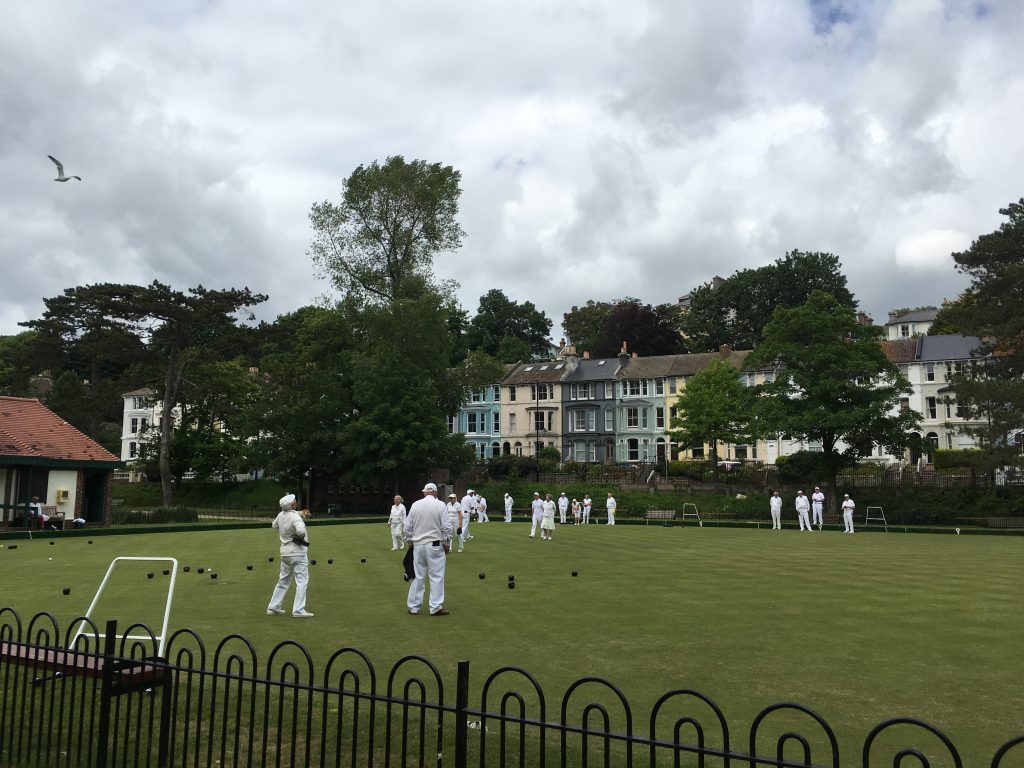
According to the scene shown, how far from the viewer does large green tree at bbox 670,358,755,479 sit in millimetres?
65250

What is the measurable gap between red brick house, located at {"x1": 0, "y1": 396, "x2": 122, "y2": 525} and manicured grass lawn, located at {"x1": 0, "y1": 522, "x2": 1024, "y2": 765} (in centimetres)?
1381

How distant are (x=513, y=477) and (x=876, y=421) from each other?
27302mm

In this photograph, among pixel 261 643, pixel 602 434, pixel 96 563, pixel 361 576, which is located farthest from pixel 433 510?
pixel 602 434

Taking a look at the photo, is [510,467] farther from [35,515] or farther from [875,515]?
[35,515]

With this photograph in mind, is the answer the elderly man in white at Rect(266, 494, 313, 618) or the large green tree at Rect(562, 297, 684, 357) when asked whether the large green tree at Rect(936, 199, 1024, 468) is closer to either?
the elderly man in white at Rect(266, 494, 313, 618)

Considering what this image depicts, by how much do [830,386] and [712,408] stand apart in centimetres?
1827

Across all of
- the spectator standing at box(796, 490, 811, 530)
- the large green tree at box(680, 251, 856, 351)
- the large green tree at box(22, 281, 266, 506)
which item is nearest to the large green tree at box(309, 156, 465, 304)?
the large green tree at box(22, 281, 266, 506)

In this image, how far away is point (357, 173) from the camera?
181 feet

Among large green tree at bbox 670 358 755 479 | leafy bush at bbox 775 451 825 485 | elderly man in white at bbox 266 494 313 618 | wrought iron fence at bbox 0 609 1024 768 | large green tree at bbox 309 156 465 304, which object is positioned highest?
large green tree at bbox 309 156 465 304

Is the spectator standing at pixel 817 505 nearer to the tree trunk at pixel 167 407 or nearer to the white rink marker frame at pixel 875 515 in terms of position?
the white rink marker frame at pixel 875 515

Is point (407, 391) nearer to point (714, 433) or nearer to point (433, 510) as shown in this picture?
point (714, 433)

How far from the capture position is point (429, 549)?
1341 centimetres

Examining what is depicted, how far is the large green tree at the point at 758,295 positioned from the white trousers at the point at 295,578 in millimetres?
87521

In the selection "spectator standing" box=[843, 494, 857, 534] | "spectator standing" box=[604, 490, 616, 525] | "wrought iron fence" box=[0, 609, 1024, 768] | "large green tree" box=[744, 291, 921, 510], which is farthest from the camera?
"large green tree" box=[744, 291, 921, 510]
